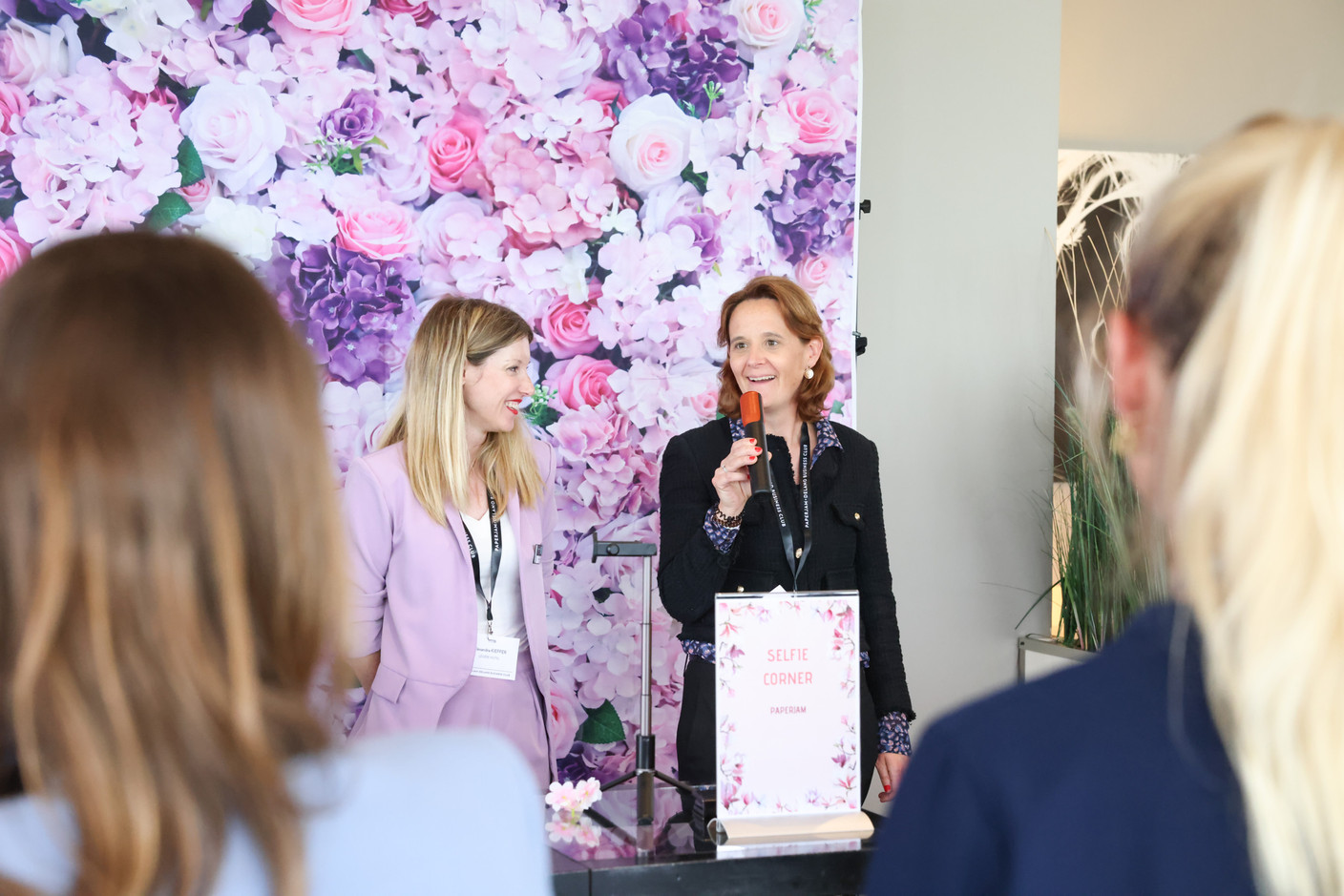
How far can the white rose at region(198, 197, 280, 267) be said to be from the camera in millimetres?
3057

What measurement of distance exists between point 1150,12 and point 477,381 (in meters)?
3.26

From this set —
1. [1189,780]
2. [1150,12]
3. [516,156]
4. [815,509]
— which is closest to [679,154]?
[516,156]

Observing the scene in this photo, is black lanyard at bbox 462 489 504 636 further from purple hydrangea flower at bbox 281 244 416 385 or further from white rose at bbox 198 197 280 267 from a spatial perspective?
white rose at bbox 198 197 280 267

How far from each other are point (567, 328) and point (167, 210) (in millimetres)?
1104

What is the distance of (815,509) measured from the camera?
109 inches

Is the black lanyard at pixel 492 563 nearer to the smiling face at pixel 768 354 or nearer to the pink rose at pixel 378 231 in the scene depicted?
the smiling face at pixel 768 354

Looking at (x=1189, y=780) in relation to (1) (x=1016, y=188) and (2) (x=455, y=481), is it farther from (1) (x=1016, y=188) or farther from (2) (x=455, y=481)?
(1) (x=1016, y=188)

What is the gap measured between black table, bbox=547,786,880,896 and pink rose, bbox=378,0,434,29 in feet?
7.46

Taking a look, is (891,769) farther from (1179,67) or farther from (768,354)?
(1179,67)

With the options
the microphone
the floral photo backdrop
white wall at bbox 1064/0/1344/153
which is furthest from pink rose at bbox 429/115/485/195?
white wall at bbox 1064/0/1344/153

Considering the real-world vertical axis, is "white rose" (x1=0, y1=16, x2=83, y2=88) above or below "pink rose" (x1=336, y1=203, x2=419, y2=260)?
above

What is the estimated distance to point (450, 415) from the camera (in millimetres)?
2840

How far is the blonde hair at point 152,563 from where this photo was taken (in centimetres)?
64

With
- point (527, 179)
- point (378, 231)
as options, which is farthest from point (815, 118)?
point (378, 231)
